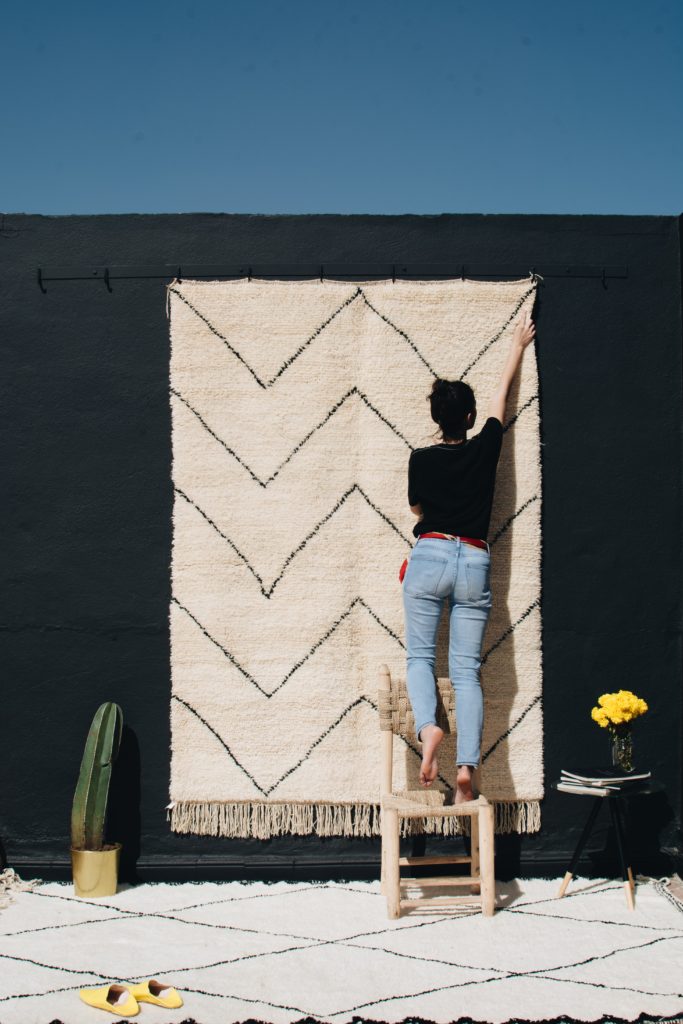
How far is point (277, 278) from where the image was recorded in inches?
135

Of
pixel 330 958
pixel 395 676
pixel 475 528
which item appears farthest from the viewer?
pixel 395 676

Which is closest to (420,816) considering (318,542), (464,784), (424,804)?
(424,804)

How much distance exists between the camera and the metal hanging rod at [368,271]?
135 inches

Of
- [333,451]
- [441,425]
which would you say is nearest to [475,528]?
[441,425]

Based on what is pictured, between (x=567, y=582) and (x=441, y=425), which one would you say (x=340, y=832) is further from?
(x=441, y=425)

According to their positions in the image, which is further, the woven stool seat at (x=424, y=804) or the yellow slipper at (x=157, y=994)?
the woven stool seat at (x=424, y=804)

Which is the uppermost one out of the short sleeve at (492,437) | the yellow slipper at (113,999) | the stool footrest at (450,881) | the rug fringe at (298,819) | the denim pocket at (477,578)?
the short sleeve at (492,437)

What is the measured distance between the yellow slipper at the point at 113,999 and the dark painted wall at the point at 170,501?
99 centimetres

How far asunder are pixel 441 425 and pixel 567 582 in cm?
77

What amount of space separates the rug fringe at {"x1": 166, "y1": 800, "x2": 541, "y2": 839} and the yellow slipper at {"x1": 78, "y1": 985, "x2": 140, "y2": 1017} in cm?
100

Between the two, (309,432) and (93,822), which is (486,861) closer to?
(93,822)

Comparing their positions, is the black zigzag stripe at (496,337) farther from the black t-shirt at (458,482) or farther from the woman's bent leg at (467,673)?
the woman's bent leg at (467,673)

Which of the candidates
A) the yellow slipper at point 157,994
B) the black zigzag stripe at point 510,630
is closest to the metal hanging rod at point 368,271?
the black zigzag stripe at point 510,630

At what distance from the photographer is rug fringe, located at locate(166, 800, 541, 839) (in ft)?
10.8
